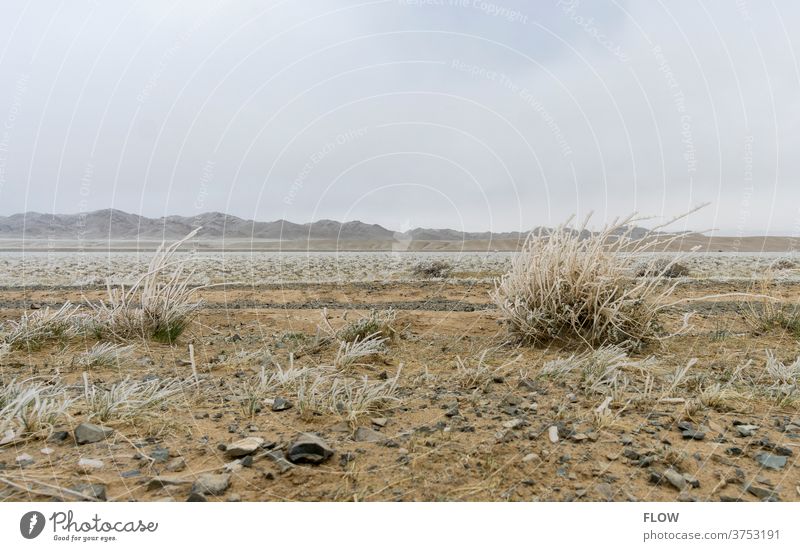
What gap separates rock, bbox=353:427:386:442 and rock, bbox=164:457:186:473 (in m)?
0.79

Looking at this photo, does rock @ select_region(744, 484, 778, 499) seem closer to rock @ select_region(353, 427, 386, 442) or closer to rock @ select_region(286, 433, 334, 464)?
rock @ select_region(353, 427, 386, 442)

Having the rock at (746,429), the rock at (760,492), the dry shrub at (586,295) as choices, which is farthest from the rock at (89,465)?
the dry shrub at (586,295)

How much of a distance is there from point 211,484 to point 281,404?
976 mm

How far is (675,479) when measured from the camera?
6.95 feet

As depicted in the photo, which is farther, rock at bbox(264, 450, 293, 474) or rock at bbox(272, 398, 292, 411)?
rock at bbox(272, 398, 292, 411)

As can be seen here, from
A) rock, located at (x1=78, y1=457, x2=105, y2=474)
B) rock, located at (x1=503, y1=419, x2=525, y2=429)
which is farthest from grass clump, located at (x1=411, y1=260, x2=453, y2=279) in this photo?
rock, located at (x1=78, y1=457, x2=105, y2=474)

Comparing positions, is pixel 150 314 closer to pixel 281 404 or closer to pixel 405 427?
pixel 281 404

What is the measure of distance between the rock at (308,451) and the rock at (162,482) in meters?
0.44

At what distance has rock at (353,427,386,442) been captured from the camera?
2.46 m

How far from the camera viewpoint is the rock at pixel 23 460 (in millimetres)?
2150

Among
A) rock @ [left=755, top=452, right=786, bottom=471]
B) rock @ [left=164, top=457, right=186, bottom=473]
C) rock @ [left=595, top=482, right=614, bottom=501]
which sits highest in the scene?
rock @ [left=755, top=452, right=786, bottom=471]

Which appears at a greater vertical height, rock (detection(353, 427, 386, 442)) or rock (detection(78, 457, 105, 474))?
rock (detection(353, 427, 386, 442))

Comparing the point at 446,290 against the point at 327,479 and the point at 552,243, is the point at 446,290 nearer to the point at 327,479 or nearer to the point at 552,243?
the point at 552,243

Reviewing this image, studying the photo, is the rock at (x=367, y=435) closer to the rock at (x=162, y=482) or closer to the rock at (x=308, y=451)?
the rock at (x=308, y=451)
